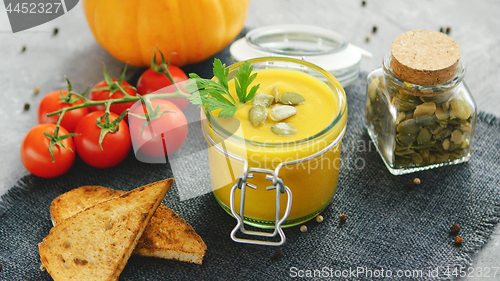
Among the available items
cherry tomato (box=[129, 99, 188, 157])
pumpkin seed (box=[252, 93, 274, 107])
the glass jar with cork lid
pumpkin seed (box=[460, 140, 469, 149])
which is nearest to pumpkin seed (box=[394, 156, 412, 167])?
the glass jar with cork lid

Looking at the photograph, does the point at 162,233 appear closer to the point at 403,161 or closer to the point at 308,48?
the point at 403,161

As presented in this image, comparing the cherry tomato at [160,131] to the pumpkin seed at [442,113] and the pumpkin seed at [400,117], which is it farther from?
the pumpkin seed at [442,113]

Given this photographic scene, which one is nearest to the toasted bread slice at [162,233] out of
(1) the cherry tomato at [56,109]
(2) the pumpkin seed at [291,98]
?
(1) the cherry tomato at [56,109]

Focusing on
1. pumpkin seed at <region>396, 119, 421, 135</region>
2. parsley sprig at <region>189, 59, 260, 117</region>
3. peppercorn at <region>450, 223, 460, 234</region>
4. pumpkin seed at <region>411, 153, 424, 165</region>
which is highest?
parsley sprig at <region>189, 59, 260, 117</region>

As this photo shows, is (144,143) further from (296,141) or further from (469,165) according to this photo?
(469,165)

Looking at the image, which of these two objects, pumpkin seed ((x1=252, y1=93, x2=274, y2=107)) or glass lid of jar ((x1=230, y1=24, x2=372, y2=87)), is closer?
pumpkin seed ((x1=252, y1=93, x2=274, y2=107))

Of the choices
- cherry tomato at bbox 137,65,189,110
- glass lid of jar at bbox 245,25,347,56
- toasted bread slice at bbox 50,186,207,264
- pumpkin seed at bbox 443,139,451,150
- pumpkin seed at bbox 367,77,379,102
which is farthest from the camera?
glass lid of jar at bbox 245,25,347,56

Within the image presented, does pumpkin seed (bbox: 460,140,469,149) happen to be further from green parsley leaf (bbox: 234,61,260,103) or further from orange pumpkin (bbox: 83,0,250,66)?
orange pumpkin (bbox: 83,0,250,66)
